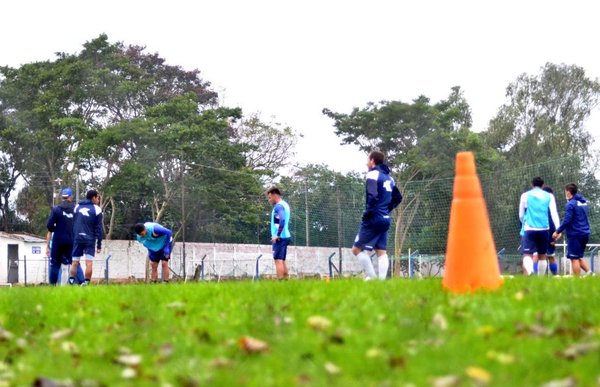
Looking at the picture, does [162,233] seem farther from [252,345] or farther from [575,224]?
[252,345]

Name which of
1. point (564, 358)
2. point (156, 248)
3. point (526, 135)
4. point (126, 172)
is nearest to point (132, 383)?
point (564, 358)

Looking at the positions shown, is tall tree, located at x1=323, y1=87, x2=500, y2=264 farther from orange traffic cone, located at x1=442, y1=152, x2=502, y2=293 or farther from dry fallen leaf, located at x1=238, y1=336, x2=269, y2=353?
dry fallen leaf, located at x1=238, y1=336, x2=269, y2=353

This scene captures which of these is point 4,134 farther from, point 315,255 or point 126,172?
point 315,255

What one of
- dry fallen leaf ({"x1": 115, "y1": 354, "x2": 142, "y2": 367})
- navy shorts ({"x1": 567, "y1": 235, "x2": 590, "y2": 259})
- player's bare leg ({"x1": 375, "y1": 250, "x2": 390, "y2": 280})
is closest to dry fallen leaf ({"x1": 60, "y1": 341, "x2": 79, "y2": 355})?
dry fallen leaf ({"x1": 115, "y1": 354, "x2": 142, "y2": 367})

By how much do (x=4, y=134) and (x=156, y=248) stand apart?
Result: 3594 centimetres

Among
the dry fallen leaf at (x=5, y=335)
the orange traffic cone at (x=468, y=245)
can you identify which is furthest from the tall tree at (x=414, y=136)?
the dry fallen leaf at (x=5, y=335)

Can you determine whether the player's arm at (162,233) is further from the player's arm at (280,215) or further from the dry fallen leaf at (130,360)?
the dry fallen leaf at (130,360)

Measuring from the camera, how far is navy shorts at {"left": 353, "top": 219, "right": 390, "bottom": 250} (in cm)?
1318

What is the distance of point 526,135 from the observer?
59844 millimetres

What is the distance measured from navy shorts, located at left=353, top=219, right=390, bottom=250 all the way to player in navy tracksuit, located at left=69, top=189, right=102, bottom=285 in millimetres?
6223

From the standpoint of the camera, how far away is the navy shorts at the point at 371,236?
519 inches

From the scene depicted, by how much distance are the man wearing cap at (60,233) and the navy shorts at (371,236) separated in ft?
22.0

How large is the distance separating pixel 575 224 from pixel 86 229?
947cm

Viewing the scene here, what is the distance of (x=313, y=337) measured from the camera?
5.72 metres
